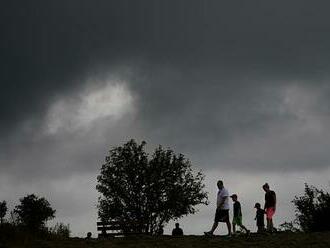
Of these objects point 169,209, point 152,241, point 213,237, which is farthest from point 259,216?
point 169,209

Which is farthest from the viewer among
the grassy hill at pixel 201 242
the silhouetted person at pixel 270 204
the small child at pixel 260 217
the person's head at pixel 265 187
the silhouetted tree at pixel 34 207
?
the silhouetted tree at pixel 34 207

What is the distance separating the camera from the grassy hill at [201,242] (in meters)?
20.7

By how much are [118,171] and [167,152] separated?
6.65 metres

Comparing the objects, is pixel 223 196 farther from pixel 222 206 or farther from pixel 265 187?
pixel 265 187

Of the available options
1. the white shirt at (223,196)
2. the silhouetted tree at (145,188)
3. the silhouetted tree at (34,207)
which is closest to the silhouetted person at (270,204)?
the white shirt at (223,196)

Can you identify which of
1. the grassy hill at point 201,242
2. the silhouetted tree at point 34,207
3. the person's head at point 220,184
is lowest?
the grassy hill at point 201,242

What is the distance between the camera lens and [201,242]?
22.2 metres

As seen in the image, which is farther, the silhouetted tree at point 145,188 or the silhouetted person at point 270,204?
the silhouetted tree at point 145,188

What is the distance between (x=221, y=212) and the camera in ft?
78.6

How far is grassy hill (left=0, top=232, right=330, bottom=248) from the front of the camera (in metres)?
20.7

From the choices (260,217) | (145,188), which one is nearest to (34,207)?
(145,188)

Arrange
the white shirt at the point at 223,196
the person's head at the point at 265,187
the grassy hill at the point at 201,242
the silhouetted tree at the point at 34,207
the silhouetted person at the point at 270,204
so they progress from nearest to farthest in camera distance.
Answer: the grassy hill at the point at 201,242 < the white shirt at the point at 223,196 < the person's head at the point at 265,187 < the silhouetted person at the point at 270,204 < the silhouetted tree at the point at 34,207

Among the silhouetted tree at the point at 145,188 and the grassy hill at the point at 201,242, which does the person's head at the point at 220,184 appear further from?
the silhouetted tree at the point at 145,188

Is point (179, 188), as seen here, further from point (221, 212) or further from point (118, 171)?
point (221, 212)
